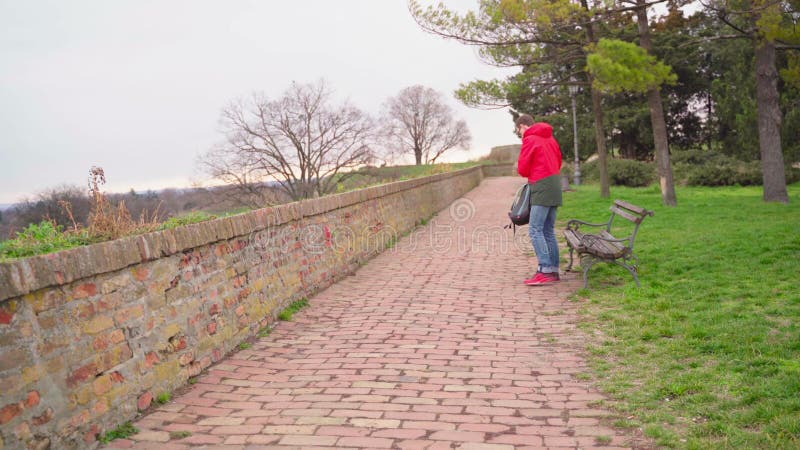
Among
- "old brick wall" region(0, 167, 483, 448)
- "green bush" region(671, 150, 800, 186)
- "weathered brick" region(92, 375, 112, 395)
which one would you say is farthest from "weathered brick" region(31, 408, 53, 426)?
"green bush" region(671, 150, 800, 186)

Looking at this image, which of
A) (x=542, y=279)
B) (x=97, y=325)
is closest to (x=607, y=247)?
(x=542, y=279)

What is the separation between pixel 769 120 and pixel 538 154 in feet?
35.0

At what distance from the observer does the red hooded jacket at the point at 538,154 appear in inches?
288

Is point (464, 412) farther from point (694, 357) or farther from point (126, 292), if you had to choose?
point (126, 292)

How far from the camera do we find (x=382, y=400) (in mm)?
4062

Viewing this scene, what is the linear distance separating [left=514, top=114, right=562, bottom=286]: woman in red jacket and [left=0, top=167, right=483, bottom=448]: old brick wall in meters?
2.85

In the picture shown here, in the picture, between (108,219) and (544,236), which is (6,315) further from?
(544,236)

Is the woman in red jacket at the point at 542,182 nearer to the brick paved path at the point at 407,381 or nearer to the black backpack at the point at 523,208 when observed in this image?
the black backpack at the point at 523,208

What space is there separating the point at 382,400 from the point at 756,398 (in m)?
2.29

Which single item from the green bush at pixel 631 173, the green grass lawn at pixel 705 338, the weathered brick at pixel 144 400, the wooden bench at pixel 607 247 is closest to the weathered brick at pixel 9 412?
the weathered brick at pixel 144 400

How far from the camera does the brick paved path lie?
355cm

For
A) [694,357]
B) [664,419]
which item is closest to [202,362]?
[664,419]

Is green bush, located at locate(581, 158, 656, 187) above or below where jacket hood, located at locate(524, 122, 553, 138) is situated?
below

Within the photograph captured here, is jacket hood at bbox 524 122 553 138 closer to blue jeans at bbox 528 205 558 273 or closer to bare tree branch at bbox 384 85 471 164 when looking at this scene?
blue jeans at bbox 528 205 558 273
